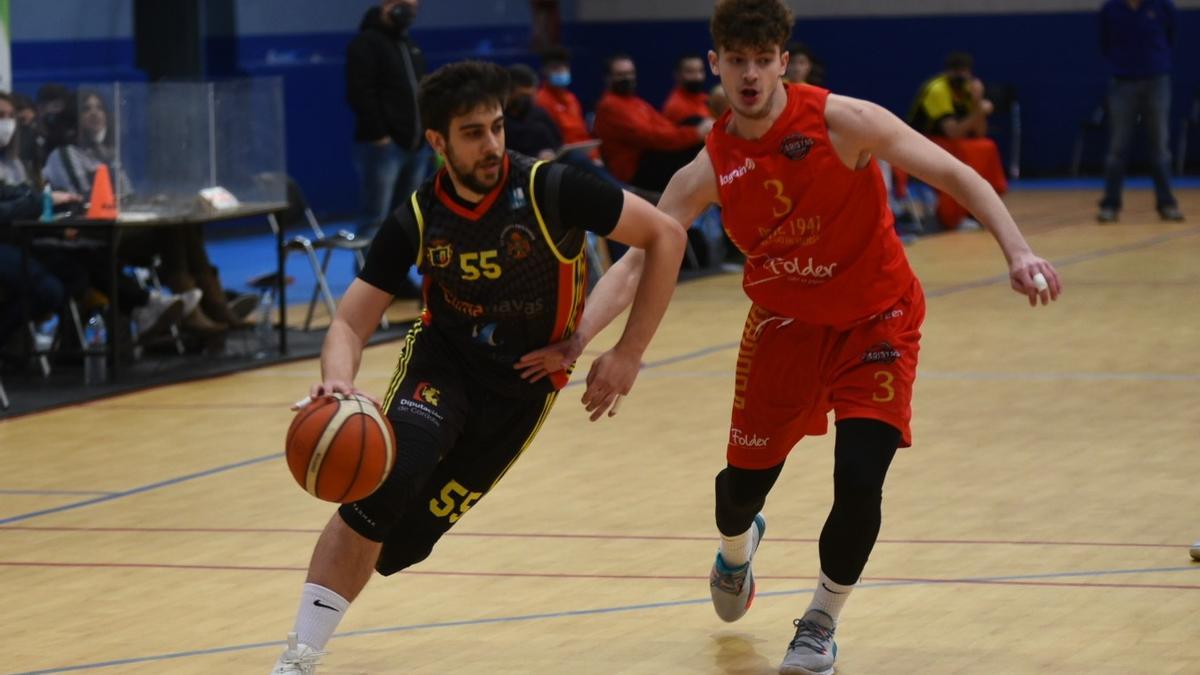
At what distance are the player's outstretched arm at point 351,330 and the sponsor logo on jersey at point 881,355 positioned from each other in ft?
4.41

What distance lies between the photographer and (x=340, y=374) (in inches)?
197

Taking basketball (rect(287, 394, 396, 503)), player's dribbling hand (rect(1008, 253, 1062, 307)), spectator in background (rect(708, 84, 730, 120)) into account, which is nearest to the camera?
basketball (rect(287, 394, 396, 503))

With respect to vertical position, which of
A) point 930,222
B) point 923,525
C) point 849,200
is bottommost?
point 930,222

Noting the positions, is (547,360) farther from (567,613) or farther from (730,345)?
(730,345)

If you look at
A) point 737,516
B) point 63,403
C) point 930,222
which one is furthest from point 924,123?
point 737,516

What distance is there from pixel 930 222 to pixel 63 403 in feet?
38.3

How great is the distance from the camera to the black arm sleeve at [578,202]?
5.11m

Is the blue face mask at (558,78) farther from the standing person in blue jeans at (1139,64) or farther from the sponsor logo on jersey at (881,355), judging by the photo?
the sponsor logo on jersey at (881,355)

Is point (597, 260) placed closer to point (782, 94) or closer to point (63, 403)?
point (63, 403)

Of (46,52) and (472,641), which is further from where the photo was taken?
(46,52)

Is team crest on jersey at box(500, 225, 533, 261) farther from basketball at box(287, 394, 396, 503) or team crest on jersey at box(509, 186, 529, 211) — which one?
basketball at box(287, 394, 396, 503)

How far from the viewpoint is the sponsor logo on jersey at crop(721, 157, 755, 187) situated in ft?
18.0

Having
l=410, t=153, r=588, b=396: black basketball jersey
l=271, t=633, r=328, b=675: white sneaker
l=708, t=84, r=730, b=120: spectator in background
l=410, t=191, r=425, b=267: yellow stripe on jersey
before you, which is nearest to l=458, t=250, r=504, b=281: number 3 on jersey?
l=410, t=153, r=588, b=396: black basketball jersey

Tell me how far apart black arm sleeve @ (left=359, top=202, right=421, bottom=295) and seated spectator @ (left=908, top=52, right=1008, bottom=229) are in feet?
47.9
